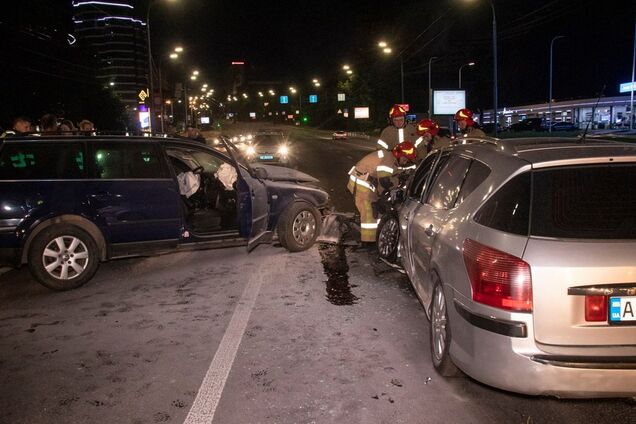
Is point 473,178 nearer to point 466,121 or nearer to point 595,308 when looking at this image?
point 595,308

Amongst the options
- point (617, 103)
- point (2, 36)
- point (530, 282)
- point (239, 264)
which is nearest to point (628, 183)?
point (530, 282)

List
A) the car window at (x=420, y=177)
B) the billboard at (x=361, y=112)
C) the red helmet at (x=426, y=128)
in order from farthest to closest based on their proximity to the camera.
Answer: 1. the billboard at (x=361, y=112)
2. the red helmet at (x=426, y=128)
3. the car window at (x=420, y=177)

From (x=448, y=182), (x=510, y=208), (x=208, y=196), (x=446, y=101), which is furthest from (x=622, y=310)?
(x=446, y=101)

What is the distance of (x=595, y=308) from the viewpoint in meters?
3.30

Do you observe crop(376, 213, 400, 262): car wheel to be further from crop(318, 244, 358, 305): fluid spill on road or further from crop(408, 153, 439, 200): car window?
crop(408, 153, 439, 200): car window

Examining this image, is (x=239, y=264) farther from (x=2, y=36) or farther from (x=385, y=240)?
(x=2, y=36)

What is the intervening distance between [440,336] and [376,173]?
448 centimetres

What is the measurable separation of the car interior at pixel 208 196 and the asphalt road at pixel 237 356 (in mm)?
846

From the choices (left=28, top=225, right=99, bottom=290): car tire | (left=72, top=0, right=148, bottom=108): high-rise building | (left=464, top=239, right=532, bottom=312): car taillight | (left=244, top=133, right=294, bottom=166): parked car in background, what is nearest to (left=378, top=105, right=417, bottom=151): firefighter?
(left=28, top=225, right=99, bottom=290): car tire

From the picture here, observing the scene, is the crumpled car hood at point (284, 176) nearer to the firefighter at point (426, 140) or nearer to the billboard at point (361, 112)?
the firefighter at point (426, 140)

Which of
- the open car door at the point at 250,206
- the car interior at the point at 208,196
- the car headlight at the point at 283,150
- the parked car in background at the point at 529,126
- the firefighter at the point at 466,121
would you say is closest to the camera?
the open car door at the point at 250,206

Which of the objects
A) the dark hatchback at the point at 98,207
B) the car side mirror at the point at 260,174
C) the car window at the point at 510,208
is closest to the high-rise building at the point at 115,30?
the car side mirror at the point at 260,174

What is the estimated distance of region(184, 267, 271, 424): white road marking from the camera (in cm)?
392

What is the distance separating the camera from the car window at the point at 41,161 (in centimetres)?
689
